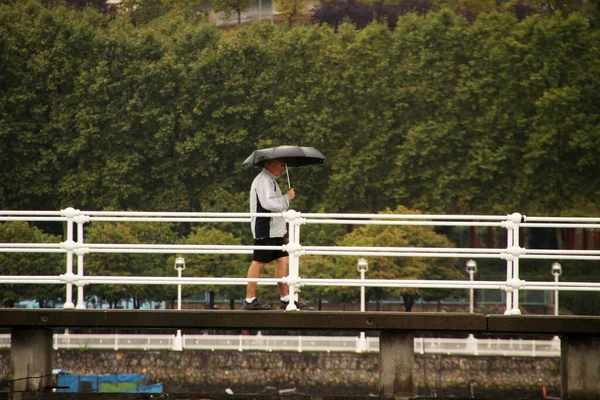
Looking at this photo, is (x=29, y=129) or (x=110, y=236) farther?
(x=29, y=129)

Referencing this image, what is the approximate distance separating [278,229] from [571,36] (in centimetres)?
4992

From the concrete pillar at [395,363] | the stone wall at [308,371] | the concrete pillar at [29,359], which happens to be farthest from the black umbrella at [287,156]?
the stone wall at [308,371]

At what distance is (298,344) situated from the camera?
4594 cm

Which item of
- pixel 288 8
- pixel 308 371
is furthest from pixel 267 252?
pixel 288 8

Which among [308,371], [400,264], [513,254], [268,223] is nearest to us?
[513,254]

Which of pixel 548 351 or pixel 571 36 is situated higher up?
pixel 571 36

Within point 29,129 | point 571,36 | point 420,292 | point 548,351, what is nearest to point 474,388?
point 548,351

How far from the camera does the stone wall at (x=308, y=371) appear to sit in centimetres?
4472

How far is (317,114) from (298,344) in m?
19.0

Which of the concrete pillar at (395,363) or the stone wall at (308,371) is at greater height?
the concrete pillar at (395,363)

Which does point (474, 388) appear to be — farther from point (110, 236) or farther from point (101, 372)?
point (110, 236)

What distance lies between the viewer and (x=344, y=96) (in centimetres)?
6188

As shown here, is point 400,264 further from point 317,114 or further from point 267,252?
point 267,252

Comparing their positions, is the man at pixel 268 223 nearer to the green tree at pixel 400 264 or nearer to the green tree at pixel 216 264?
the green tree at pixel 400 264
